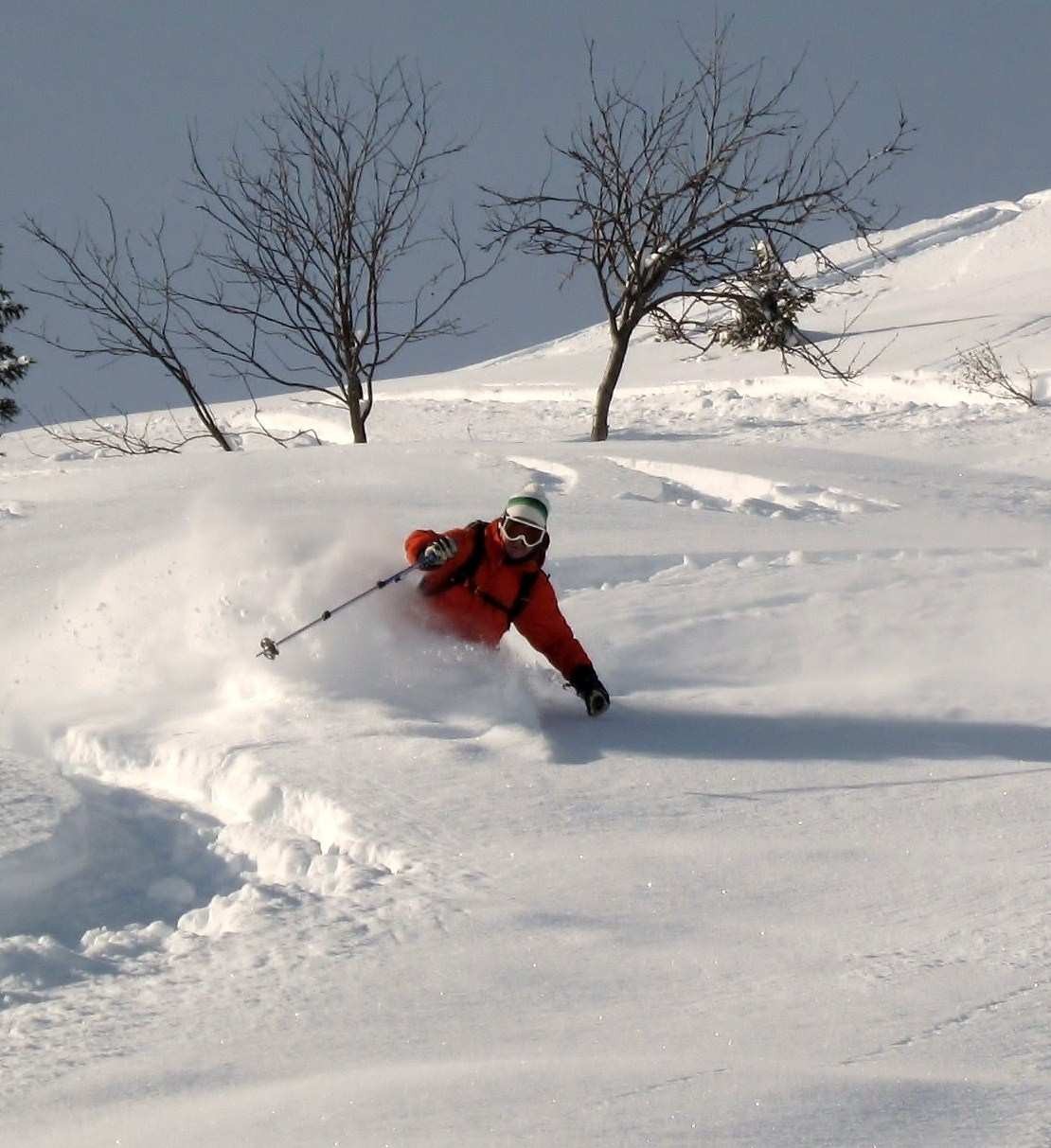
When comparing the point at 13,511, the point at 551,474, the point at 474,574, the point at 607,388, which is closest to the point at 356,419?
the point at 607,388

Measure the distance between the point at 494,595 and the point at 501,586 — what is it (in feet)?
0.18

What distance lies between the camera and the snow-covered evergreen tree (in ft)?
90.1

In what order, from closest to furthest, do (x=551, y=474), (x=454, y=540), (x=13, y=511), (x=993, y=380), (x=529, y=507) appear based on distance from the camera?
(x=529, y=507)
(x=454, y=540)
(x=13, y=511)
(x=551, y=474)
(x=993, y=380)

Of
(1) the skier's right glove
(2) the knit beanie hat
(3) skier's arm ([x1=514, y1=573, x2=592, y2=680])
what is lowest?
(3) skier's arm ([x1=514, y1=573, x2=592, y2=680])

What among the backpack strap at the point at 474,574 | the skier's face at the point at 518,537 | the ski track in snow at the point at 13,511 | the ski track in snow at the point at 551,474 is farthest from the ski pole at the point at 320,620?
the ski track in snow at the point at 13,511

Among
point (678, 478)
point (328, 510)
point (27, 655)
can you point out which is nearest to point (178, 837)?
point (27, 655)

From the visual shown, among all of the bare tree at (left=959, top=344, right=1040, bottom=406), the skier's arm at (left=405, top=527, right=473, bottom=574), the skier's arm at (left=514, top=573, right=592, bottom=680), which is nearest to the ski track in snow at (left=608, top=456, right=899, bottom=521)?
the skier's arm at (left=514, top=573, right=592, bottom=680)

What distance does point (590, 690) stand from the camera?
19.9ft

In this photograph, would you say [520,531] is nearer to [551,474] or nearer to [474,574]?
[474,574]

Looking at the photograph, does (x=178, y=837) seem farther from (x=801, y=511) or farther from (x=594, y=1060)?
(x=801, y=511)

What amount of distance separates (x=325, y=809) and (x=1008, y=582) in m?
5.02

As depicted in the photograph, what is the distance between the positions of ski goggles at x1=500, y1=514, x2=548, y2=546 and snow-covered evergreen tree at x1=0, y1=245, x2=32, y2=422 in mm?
23589

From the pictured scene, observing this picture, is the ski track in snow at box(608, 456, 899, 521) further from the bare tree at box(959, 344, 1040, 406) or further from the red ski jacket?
the bare tree at box(959, 344, 1040, 406)

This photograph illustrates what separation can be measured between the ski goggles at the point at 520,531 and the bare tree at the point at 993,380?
47.5 ft
